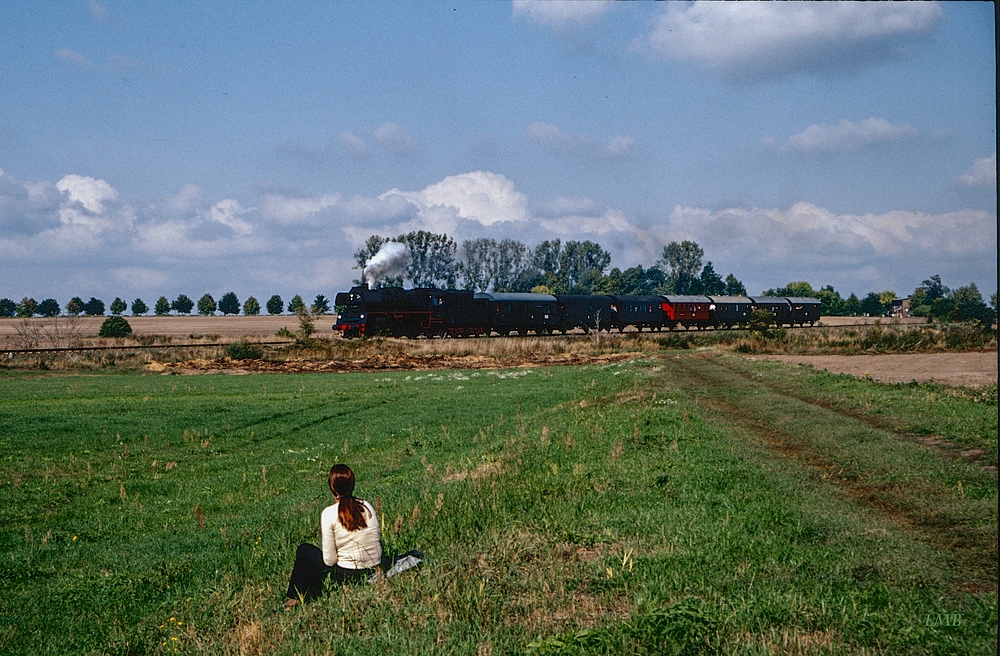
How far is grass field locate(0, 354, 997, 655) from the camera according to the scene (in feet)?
23.6

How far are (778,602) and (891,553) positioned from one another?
7.17 feet

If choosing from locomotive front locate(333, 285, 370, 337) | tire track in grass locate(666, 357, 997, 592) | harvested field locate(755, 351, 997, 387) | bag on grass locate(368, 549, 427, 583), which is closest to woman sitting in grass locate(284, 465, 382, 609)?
bag on grass locate(368, 549, 427, 583)

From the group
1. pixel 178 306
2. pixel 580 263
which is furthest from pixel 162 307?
pixel 580 263

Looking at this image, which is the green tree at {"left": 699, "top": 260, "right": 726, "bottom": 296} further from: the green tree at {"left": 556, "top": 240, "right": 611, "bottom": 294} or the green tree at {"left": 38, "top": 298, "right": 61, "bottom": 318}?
the green tree at {"left": 38, "top": 298, "right": 61, "bottom": 318}

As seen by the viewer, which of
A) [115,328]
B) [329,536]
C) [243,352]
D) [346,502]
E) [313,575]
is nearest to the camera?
[346,502]

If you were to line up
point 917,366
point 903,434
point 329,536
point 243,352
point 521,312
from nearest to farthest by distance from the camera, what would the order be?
point 329,536 < point 903,434 < point 917,366 < point 243,352 < point 521,312

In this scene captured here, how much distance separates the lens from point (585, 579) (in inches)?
326

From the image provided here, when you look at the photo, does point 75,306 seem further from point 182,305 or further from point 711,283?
point 711,283

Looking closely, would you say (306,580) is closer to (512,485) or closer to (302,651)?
(302,651)

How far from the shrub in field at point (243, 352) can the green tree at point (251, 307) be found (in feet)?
374

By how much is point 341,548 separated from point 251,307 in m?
164

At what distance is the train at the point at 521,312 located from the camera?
2395 inches

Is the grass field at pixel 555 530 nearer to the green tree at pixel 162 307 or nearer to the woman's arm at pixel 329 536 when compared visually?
the woman's arm at pixel 329 536

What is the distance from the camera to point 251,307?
164875mm
